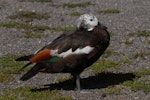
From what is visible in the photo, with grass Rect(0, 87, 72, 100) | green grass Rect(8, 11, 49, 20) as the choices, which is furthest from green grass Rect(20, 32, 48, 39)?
grass Rect(0, 87, 72, 100)

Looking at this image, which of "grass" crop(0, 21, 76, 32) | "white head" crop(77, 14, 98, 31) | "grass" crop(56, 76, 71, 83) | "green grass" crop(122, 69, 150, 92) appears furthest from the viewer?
"grass" crop(0, 21, 76, 32)

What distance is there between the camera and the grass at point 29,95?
38.5 feet

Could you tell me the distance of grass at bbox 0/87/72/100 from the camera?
11.7m

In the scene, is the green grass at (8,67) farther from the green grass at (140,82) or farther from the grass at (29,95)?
the green grass at (140,82)

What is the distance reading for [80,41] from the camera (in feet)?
39.1

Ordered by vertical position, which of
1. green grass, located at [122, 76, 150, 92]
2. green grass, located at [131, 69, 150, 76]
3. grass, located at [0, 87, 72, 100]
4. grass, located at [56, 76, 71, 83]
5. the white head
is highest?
the white head

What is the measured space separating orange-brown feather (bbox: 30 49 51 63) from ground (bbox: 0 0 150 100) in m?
0.80

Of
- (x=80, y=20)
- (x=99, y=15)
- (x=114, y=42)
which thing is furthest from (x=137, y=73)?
(x=99, y=15)

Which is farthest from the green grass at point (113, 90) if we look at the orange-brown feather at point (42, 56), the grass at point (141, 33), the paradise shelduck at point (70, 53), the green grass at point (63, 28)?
the green grass at point (63, 28)

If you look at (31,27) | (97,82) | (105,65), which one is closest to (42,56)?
(97,82)

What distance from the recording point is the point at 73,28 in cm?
2077

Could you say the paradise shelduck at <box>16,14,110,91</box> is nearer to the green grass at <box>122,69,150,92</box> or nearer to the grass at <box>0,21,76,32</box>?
the green grass at <box>122,69,150,92</box>

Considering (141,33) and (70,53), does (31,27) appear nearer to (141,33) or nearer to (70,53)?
(141,33)

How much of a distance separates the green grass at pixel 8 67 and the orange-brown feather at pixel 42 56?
1803 millimetres
